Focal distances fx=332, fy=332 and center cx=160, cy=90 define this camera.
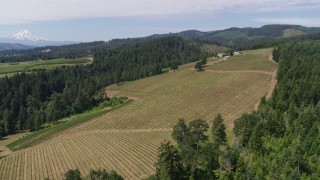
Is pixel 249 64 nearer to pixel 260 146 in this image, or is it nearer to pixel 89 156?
pixel 260 146

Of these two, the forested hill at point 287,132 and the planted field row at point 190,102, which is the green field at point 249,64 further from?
the forested hill at point 287,132

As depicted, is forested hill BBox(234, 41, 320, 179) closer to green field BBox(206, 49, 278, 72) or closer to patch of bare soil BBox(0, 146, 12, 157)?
green field BBox(206, 49, 278, 72)

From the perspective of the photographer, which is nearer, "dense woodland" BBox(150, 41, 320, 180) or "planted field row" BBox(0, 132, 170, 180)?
"dense woodland" BBox(150, 41, 320, 180)

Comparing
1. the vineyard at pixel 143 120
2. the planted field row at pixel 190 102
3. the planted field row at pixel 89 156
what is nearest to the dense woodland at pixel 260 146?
the planted field row at pixel 89 156

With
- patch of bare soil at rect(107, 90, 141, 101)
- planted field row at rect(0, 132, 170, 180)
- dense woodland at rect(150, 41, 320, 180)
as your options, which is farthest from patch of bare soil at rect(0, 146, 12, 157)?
dense woodland at rect(150, 41, 320, 180)

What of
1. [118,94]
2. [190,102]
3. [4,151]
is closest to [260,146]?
[190,102]

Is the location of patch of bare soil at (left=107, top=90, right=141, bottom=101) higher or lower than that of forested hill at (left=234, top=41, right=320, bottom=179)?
lower
